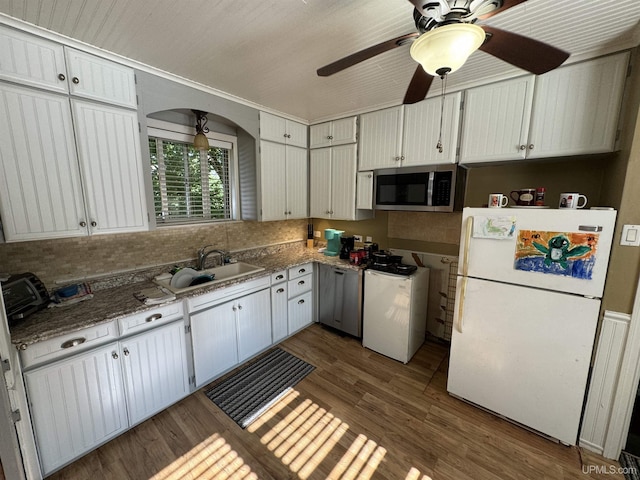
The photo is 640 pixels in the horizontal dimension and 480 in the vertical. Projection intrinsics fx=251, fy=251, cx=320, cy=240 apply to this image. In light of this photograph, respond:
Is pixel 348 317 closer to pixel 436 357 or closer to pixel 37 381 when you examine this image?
pixel 436 357

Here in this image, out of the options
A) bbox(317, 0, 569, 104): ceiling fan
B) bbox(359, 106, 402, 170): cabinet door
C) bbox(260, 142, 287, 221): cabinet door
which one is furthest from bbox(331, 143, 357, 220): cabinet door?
bbox(317, 0, 569, 104): ceiling fan

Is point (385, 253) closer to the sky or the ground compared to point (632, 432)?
closer to the sky

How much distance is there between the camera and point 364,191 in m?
2.72

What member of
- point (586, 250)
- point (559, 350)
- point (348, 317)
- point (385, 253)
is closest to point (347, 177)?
point (385, 253)

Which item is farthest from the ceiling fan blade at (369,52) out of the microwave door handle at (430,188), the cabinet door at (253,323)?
the cabinet door at (253,323)

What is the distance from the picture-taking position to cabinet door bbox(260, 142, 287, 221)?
2660 millimetres

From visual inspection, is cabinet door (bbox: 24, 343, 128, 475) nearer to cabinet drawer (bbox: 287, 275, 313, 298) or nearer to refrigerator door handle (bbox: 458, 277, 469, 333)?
cabinet drawer (bbox: 287, 275, 313, 298)

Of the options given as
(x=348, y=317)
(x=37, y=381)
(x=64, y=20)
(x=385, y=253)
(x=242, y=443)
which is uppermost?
(x=64, y=20)

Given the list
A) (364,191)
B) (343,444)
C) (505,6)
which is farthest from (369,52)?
A: (343,444)

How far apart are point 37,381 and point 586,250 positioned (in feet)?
10.2

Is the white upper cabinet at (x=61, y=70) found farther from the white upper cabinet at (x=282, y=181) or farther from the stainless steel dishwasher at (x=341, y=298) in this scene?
the stainless steel dishwasher at (x=341, y=298)

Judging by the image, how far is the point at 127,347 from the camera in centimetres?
160

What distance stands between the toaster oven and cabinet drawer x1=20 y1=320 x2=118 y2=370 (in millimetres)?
251

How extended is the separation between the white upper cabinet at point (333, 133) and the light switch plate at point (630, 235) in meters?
2.12
